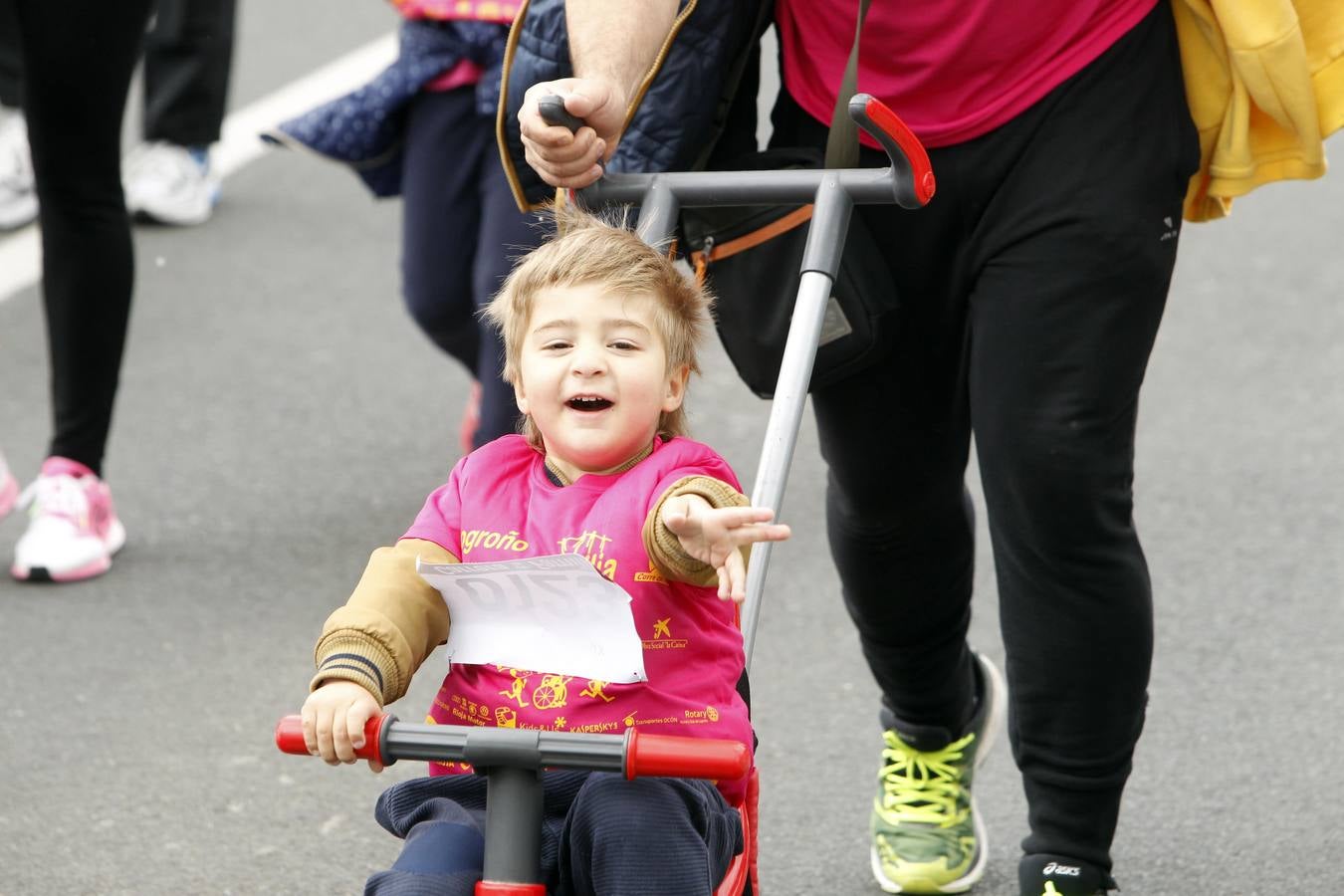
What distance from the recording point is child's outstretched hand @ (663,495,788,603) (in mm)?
2164

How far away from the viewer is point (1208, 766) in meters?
3.95

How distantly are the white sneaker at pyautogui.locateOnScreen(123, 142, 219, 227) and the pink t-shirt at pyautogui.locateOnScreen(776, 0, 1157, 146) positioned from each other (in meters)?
5.10

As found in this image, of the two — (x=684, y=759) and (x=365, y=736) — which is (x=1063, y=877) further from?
(x=365, y=736)

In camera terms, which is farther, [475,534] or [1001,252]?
[1001,252]

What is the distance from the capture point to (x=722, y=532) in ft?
7.18

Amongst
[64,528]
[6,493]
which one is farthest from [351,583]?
[6,493]

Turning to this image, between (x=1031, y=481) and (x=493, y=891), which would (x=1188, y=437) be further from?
(x=493, y=891)

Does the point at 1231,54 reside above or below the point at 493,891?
above

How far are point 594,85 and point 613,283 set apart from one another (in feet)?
1.17

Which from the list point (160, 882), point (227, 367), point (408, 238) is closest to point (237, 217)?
point (227, 367)

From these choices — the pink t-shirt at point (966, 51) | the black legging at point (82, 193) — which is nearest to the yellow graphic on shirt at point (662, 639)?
the pink t-shirt at point (966, 51)

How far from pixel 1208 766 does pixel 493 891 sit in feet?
7.04

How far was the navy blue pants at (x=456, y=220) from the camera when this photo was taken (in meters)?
4.62

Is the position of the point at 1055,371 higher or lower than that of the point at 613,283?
lower
